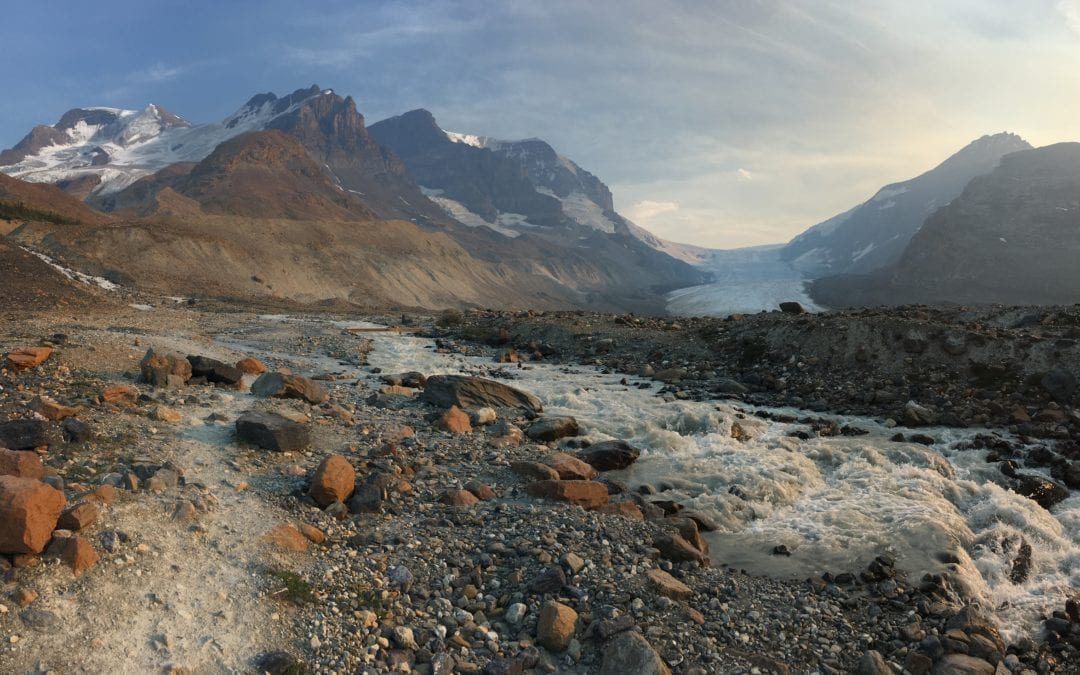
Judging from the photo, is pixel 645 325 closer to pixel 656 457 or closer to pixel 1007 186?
pixel 656 457

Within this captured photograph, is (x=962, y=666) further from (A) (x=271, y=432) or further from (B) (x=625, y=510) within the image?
(A) (x=271, y=432)

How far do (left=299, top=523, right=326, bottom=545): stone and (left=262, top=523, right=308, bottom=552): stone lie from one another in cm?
7

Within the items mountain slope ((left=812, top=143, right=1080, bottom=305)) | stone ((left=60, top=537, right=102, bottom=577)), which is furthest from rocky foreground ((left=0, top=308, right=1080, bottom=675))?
mountain slope ((left=812, top=143, right=1080, bottom=305))

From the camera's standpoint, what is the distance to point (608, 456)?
15500 mm

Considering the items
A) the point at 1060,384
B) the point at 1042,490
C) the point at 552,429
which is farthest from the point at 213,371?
the point at 1060,384

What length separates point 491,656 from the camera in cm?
750

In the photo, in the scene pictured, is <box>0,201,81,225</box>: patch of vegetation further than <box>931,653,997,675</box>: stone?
Yes

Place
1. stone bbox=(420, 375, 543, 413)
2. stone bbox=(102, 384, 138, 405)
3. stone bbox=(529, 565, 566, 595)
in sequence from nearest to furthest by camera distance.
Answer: stone bbox=(529, 565, 566, 595)
stone bbox=(102, 384, 138, 405)
stone bbox=(420, 375, 543, 413)

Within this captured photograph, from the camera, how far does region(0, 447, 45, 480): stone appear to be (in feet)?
28.7

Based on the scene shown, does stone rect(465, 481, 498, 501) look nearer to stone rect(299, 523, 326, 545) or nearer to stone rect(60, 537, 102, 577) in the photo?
stone rect(299, 523, 326, 545)

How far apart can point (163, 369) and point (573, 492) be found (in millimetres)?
11002

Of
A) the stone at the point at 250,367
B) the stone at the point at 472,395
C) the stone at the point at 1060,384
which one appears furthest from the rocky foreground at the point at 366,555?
the stone at the point at 1060,384

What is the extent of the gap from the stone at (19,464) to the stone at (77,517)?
1486 millimetres

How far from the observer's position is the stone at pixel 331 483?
412 inches
